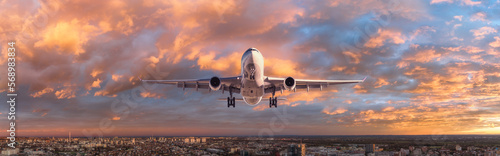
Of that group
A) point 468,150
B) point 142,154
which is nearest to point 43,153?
point 142,154

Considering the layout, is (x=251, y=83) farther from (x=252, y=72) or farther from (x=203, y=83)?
(x=203, y=83)

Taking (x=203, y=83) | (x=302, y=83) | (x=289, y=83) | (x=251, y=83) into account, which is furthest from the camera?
(x=302, y=83)

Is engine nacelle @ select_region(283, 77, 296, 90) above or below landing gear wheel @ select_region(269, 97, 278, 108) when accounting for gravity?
above

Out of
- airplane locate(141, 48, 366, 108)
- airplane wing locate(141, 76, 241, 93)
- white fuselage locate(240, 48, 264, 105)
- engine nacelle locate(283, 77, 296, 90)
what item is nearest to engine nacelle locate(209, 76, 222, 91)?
airplane locate(141, 48, 366, 108)

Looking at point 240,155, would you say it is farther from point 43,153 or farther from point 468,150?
point 468,150

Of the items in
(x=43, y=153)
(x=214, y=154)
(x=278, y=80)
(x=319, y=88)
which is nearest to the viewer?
(x=278, y=80)

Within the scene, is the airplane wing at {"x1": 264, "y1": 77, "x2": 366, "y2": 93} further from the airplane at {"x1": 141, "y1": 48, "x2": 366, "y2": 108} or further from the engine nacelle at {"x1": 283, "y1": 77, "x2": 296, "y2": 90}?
the engine nacelle at {"x1": 283, "y1": 77, "x2": 296, "y2": 90}

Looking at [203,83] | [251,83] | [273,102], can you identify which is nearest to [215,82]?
[251,83]
